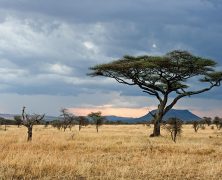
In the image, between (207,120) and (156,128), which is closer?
(156,128)

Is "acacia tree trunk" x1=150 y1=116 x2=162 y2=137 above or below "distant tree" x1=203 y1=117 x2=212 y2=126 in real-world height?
below

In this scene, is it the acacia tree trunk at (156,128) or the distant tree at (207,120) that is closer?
the acacia tree trunk at (156,128)

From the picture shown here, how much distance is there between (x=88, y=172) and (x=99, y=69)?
31.1m

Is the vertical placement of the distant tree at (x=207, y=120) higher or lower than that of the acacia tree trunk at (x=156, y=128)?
higher

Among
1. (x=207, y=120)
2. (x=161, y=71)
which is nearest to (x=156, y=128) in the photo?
(x=161, y=71)

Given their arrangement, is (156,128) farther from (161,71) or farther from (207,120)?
(207,120)

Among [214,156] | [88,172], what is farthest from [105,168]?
[214,156]

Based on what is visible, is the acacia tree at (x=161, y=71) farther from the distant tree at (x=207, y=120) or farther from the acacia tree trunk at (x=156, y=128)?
the distant tree at (x=207, y=120)

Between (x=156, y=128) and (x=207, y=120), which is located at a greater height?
(x=207, y=120)

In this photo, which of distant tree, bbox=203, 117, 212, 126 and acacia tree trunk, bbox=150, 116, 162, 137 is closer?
acacia tree trunk, bbox=150, 116, 162, 137

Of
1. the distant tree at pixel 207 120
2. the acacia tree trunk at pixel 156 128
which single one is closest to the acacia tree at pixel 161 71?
the acacia tree trunk at pixel 156 128

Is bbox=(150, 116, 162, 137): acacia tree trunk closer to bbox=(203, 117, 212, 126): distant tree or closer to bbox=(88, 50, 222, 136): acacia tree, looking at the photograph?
bbox=(88, 50, 222, 136): acacia tree

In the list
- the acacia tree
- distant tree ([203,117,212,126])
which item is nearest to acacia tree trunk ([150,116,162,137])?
the acacia tree

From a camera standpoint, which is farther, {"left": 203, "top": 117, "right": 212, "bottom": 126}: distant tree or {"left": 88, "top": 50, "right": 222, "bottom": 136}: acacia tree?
{"left": 203, "top": 117, "right": 212, "bottom": 126}: distant tree
